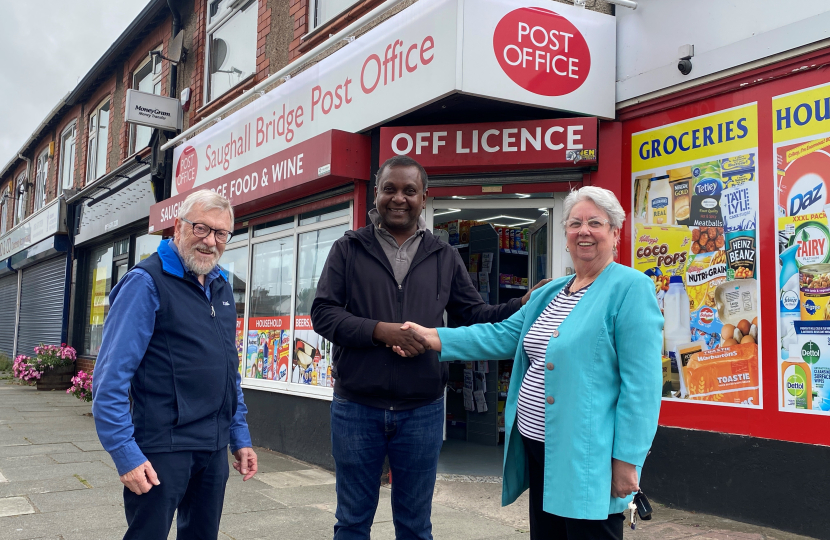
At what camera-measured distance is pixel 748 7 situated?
495 centimetres

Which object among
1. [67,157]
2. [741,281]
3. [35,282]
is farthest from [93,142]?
[741,281]

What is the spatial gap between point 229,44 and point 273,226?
3.59 m

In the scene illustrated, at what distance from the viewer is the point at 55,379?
49.7 ft

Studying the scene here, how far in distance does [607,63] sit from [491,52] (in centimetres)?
109

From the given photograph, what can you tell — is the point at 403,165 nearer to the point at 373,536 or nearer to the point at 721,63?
the point at 373,536

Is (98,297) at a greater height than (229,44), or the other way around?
(229,44)

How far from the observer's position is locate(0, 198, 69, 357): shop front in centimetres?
1706

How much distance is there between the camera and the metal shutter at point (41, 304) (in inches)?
686

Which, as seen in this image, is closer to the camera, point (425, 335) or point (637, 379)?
point (637, 379)

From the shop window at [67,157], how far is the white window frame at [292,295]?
11.8 meters

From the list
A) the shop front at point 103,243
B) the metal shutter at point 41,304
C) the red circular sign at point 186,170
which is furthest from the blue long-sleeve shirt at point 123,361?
the metal shutter at point 41,304

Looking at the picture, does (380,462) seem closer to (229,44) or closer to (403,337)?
(403,337)

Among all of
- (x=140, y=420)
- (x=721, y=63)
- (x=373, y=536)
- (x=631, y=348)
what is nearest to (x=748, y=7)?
(x=721, y=63)

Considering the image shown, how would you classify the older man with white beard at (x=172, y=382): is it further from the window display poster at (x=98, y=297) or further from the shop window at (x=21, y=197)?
the shop window at (x=21, y=197)
